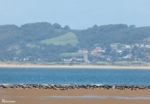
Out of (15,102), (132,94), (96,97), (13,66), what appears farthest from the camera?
(13,66)

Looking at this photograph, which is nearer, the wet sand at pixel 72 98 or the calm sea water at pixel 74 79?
the wet sand at pixel 72 98

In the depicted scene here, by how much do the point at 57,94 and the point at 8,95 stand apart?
2.96 metres

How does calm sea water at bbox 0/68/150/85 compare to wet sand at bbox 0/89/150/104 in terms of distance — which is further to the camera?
calm sea water at bbox 0/68/150/85

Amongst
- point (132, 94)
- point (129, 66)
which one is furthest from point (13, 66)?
point (132, 94)

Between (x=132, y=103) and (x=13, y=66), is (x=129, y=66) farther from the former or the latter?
(x=132, y=103)

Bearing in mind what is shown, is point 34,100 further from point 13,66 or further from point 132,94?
point 13,66

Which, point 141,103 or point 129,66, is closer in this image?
point 141,103

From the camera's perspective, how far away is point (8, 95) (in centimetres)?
3086

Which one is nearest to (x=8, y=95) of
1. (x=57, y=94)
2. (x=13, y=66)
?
(x=57, y=94)

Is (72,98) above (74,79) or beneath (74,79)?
above

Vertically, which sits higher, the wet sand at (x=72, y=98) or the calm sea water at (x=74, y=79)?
the wet sand at (x=72, y=98)

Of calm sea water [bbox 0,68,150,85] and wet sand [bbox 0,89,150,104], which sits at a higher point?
wet sand [bbox 0,89,150,104]

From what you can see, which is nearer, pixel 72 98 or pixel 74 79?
pixel 72 98

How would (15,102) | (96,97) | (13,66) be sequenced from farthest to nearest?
(13,66), (96,97), (15,102)
